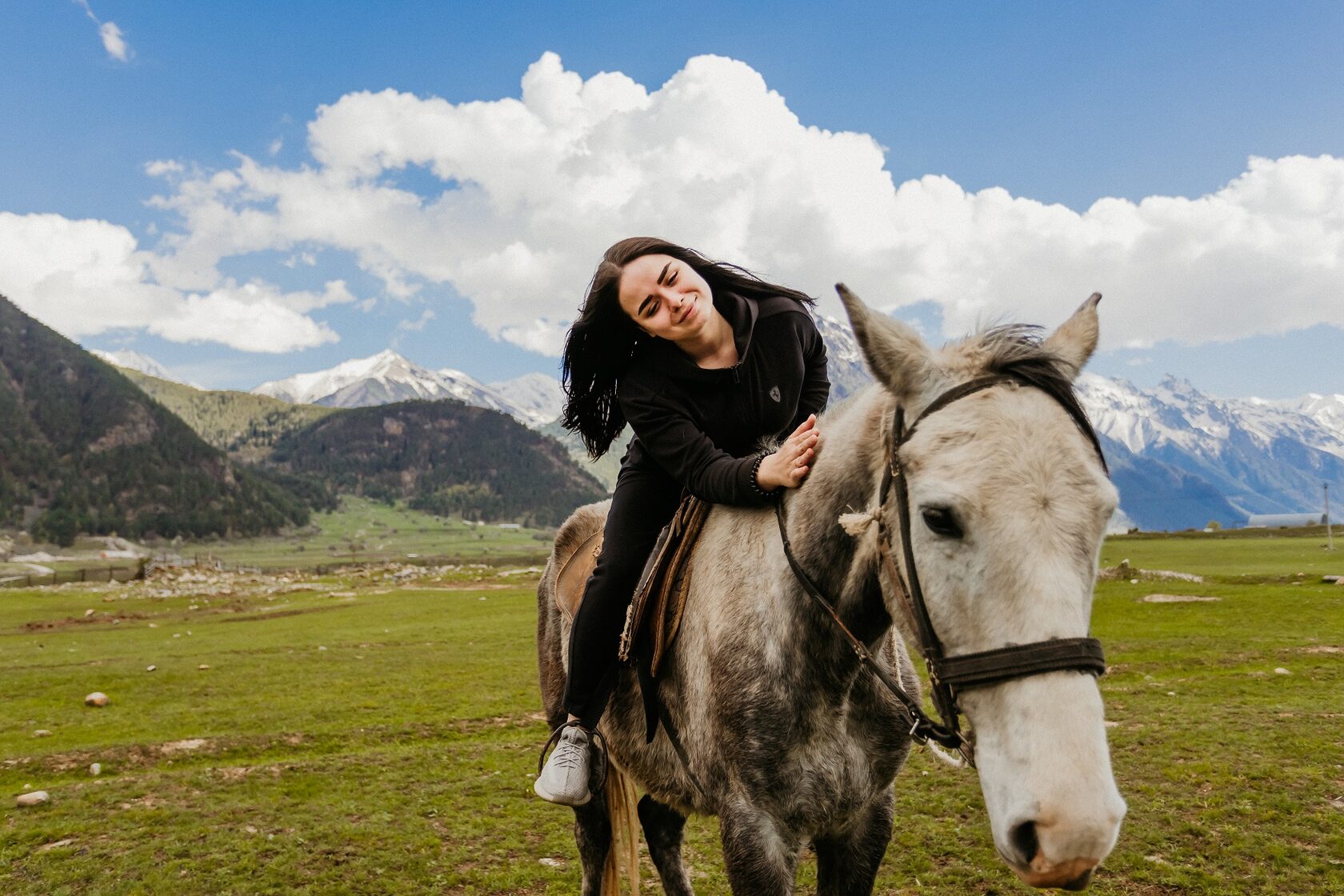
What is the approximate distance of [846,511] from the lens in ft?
8.68

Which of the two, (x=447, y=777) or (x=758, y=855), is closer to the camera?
(x=758, y=855)

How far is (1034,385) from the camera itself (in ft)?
7.28

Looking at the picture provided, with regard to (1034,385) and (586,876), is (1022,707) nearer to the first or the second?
(1034,385)

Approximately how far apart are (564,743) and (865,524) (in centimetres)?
238

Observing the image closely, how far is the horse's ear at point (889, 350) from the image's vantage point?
232 cm

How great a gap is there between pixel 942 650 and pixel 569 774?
2.38m

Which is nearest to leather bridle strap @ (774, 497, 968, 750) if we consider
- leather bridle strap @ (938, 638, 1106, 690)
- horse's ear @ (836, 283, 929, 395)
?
leather bridle strap @ (938, 638, 1106, 690)

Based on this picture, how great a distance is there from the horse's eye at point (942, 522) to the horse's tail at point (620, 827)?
128 inches

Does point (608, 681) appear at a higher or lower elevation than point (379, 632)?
higher

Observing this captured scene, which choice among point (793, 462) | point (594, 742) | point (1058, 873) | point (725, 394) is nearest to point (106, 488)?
point (594, 742)

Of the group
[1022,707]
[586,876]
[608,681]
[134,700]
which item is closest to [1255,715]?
[586,876]

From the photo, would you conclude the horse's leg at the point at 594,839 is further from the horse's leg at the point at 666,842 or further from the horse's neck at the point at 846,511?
the horse's neck at the point at 846,511

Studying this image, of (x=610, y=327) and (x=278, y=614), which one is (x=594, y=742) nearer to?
(x=610, y=327)

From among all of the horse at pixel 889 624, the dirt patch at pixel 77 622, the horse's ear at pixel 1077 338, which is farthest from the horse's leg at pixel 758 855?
the dirt patch at pixel 77 622
